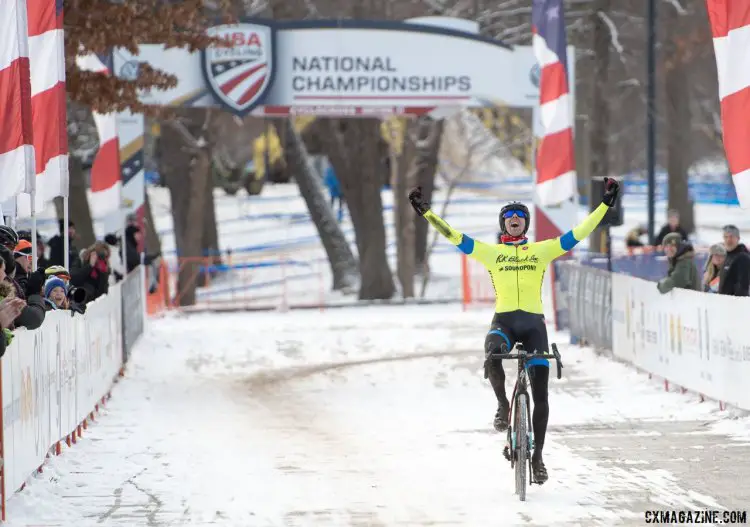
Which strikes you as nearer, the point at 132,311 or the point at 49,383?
the point at 49,383

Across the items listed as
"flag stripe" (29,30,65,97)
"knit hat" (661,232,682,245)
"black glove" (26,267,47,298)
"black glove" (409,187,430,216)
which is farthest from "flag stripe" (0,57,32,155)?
"knit hat" (661,232,682,245)

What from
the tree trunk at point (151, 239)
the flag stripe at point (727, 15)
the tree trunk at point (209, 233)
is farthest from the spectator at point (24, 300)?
the tree trunk at point (209, 233)

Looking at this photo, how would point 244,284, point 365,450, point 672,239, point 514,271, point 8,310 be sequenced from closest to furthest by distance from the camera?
point 8,310 < point 514,271 < point 365,450 < point 672,239 < point 244,284

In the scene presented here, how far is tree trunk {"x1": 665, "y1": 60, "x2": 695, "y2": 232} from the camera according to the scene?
50156 millimetres

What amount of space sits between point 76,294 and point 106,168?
9.47 m

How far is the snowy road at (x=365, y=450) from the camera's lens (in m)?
10.9

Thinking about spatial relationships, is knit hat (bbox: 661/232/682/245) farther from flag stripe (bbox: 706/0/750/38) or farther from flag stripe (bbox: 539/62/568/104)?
flag stripe (bbox: 539/62/568/104)

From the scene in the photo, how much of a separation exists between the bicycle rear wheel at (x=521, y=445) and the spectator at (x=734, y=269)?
272 inches

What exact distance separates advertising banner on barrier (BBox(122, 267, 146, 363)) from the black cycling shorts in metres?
10.4

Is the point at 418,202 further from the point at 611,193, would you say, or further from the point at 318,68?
the point at 318,68

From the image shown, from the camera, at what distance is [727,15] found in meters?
15.5

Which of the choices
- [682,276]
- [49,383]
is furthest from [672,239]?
[49,383]

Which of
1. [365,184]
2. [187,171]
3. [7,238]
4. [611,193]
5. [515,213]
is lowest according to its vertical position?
[7,238]

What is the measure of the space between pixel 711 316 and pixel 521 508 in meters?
5.97
